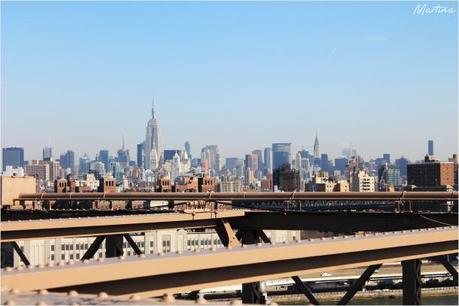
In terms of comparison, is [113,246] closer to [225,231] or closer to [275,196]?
[225,231]

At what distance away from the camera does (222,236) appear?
26297mm

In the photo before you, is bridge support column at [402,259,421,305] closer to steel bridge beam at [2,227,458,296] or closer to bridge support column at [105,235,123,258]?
steel bridge beam at [2,227,458,296]

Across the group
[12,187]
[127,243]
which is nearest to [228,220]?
[12,187]

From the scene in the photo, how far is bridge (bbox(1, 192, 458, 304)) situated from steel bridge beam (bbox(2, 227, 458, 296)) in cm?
1

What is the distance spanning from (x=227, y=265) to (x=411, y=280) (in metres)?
7.68

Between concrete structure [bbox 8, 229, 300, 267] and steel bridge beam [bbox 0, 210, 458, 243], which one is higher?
steel bridge beam [bbox 0, 210, 458, 243]

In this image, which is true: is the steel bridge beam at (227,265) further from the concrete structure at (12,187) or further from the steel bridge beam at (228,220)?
the concrete structure at (12,187)

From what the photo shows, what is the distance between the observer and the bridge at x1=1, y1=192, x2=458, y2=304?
40.0ft

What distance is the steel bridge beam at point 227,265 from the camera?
1178 cm

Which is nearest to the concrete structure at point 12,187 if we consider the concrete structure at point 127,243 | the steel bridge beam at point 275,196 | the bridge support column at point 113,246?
the steel bridge beam at point 275,196

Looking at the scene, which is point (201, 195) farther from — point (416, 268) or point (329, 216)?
point (416, 268)

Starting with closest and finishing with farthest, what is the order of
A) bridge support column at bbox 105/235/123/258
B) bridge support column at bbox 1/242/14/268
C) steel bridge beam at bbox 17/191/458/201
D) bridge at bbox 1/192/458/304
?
bridge at bbox 1/192/458/304, bridge support column at bbox 105/235/123/258, steel bridge beam at bbox 17/191/458/201, bridge support column at bbox 1/242/14/268

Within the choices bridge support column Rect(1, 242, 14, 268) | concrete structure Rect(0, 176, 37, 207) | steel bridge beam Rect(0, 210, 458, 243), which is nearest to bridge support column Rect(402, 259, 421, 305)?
steel bridge beam Rect(0, 210, 458, 243)

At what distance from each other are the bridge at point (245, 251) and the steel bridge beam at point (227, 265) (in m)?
0.01
